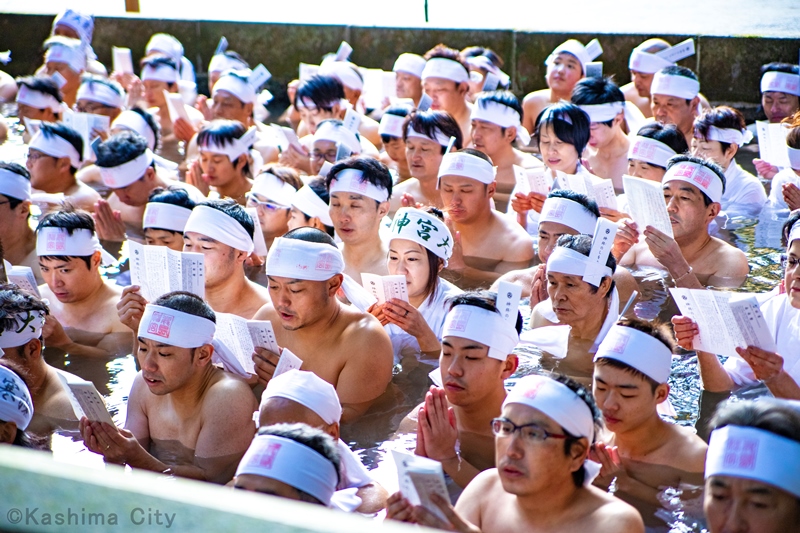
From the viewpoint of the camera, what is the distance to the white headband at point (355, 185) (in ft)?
22.7

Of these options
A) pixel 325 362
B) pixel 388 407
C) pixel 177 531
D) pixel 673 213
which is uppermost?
pixel 177 531

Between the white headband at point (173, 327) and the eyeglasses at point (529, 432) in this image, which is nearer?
the eyeglasses at point (529, 432)

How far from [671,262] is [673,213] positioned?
988mm

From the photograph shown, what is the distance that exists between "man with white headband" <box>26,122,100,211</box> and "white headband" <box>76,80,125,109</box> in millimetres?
2857

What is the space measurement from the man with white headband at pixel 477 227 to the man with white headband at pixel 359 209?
901mm

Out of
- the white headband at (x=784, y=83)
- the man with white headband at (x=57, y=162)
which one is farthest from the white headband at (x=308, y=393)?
the white headband at (x=784, y=83)

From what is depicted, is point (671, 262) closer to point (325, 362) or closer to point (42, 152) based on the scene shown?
point (325, 362)

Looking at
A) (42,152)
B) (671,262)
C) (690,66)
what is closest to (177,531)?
(671,262)

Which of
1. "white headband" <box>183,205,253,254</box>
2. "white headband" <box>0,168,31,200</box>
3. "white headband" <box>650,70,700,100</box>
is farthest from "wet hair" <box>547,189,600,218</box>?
"white headband" <box>0,168,31,200</box>

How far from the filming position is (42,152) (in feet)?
29.8

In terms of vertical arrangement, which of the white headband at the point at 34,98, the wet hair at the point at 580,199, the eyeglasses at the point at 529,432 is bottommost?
the eyeglasses at the point at 529,432

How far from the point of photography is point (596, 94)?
32.2 feet

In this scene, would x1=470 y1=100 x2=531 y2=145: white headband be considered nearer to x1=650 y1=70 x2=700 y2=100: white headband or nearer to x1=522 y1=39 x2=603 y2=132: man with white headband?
x1=650 y1=70 x2=700 y2=100: white headband

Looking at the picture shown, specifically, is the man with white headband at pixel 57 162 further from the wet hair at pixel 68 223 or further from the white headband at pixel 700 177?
the white headband at pixel 700 177
